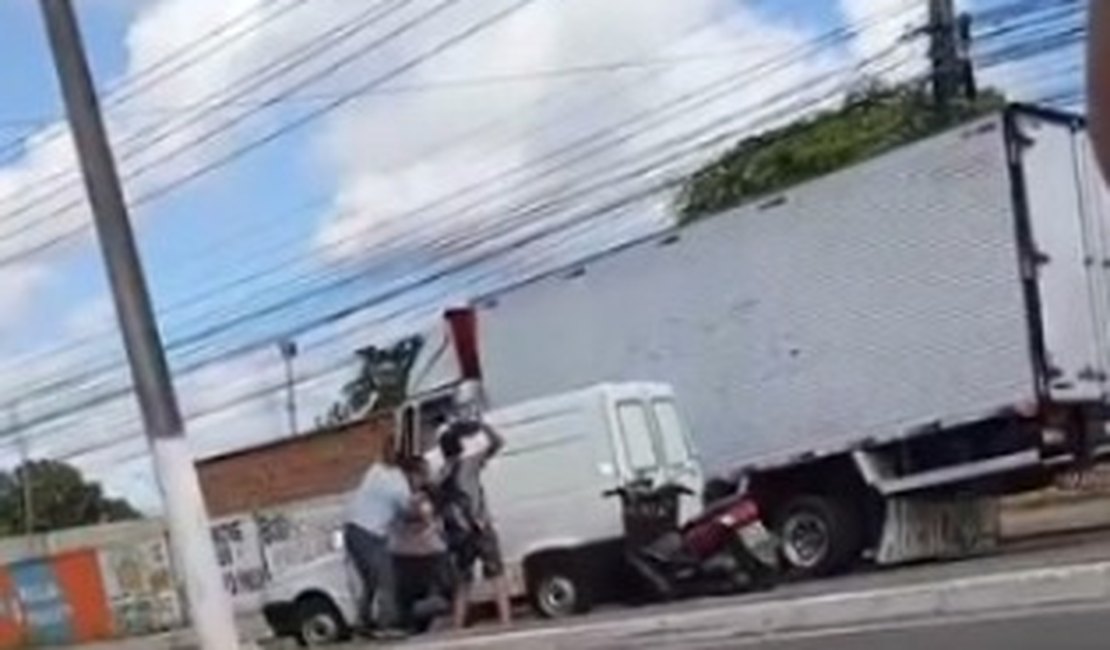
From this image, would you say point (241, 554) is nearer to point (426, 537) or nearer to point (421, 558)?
point (421, 558)

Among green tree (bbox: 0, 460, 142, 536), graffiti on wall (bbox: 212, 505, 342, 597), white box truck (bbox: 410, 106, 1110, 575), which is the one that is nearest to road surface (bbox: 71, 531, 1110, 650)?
white box truck (bbox: 410, 106, 1110, 575)

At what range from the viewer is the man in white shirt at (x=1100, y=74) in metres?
1.68

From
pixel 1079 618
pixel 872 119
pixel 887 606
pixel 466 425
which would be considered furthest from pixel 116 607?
pixel 1079 618

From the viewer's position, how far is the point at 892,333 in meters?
20.6

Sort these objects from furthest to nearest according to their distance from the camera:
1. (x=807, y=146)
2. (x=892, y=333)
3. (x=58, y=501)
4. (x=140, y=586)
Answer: (x=58, y=501) < (x=140, y=586) < (x=807, y=146) < (x=892, y=333)

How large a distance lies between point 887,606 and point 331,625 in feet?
35.0

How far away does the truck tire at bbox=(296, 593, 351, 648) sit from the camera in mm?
24188

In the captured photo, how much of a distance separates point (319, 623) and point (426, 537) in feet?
6.94

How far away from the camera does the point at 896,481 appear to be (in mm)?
20578

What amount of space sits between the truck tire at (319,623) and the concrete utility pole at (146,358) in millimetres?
9365

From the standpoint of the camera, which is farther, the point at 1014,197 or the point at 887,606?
the point at 1014,197

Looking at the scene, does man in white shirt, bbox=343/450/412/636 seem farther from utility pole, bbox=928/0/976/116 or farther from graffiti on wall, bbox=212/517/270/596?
utility pole, bbox=928/0/976/116

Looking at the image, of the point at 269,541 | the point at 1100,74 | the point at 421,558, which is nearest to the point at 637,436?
the point at 421,558

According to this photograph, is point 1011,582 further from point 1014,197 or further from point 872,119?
Answer: point 872,119
